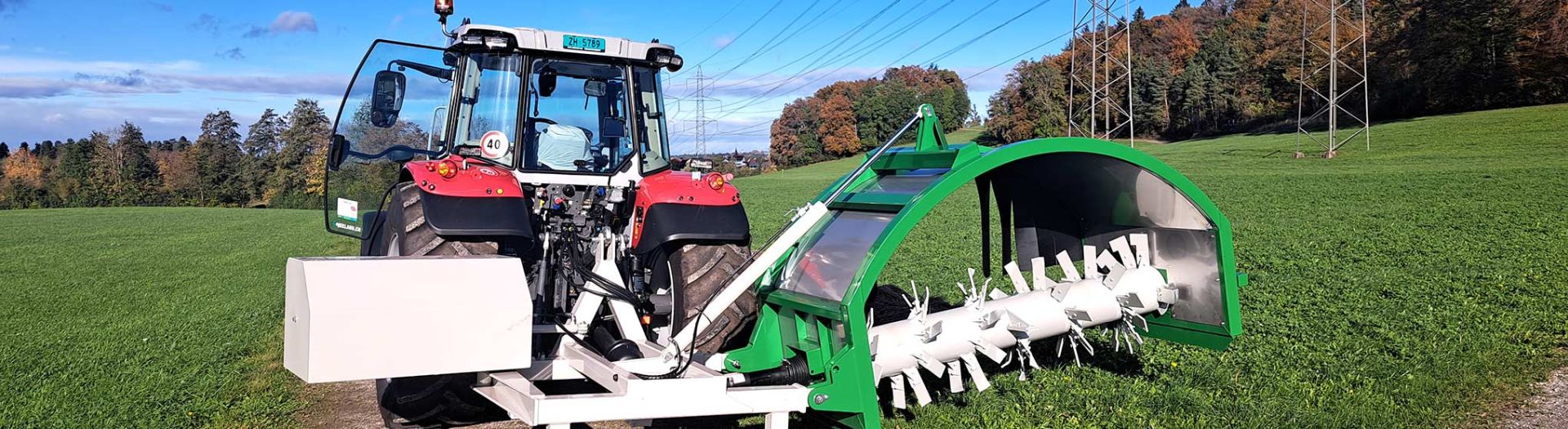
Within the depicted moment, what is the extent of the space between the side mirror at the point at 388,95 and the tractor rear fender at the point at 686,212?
4.71ft

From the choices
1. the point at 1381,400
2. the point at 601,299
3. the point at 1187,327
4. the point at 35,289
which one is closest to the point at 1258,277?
the point at 1381,400

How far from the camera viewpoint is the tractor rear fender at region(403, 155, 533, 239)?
4.41 metres

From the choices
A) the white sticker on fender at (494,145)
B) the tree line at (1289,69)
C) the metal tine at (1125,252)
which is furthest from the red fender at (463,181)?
the tree line at (1289,69)

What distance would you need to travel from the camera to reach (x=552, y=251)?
196 inches

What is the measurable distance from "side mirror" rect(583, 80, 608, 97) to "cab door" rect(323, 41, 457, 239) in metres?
0.69

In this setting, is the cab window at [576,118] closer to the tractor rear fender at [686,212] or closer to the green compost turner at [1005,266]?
the tractor rear fender at [686,212]

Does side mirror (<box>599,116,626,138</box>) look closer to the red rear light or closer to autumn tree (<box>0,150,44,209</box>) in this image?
the red rear light

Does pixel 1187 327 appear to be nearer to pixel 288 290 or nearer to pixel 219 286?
pixel 288 290

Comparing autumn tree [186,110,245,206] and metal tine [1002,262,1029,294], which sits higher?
autumn tree [186,110,245,206]

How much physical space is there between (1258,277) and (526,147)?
21.9 feet

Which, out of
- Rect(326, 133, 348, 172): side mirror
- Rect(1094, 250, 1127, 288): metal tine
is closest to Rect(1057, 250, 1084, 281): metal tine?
Rect(1094, 250, 1127, 288): metal tine

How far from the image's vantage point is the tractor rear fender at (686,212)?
4.80 metres

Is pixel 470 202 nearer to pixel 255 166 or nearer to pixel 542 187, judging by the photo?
pixel 542 187

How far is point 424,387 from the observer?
4.38 metres
